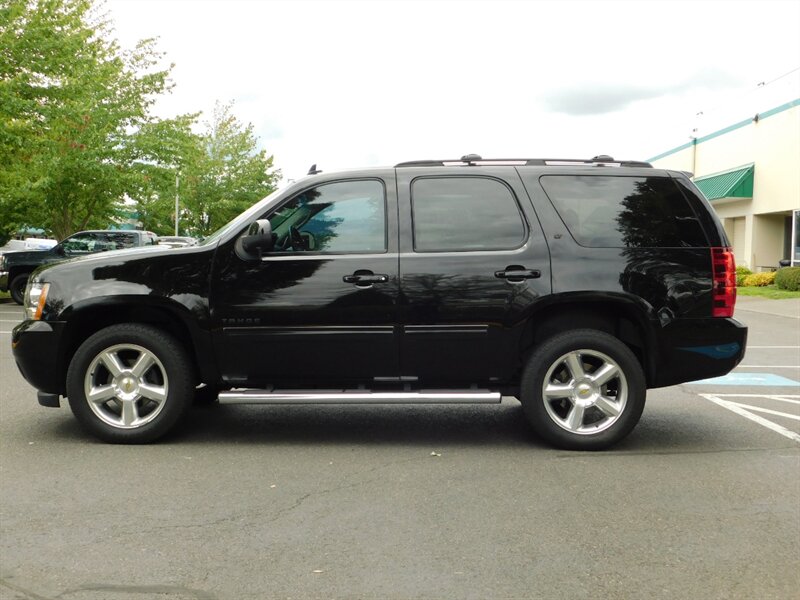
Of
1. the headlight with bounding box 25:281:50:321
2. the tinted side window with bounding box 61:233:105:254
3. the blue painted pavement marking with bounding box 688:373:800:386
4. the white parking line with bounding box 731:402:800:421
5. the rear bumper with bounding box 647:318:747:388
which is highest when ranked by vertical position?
the tinted side window with bounding box 61:233:105:254

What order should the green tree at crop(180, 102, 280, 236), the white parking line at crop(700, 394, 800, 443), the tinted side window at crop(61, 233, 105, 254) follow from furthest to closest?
the green tree at crop(180, 102, 280, 236) < the tinted side window at crop(61, 233, 105, 254) < the white parking line at crop(700, 394, 800, 443)

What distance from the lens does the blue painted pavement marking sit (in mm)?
9750

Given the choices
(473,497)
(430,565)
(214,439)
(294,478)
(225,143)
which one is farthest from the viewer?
(225,143)

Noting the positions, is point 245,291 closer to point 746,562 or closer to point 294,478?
point 294,478

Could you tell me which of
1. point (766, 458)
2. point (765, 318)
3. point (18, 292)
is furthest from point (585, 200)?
point (18, 292)

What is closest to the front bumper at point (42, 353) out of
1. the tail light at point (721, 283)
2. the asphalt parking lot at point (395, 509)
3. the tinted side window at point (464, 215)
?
the asphalt parking lot at point (395, 509)

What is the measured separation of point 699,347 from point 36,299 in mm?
4790

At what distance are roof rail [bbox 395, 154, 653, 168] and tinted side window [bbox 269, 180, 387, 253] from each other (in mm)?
364

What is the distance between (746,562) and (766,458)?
7.53 feet

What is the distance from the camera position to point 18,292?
21.0 m

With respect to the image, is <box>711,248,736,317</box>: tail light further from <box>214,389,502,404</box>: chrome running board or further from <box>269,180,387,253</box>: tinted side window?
<box>269,180,387,253</box>: tinted side window

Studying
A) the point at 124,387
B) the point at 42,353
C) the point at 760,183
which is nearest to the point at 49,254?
the point at 42,353

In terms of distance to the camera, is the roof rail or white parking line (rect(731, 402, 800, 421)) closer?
the roof rail

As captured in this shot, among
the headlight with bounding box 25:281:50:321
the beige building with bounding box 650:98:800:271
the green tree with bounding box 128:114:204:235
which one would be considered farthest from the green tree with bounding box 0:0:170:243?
the beige building with bounding box 650:98:800:271
